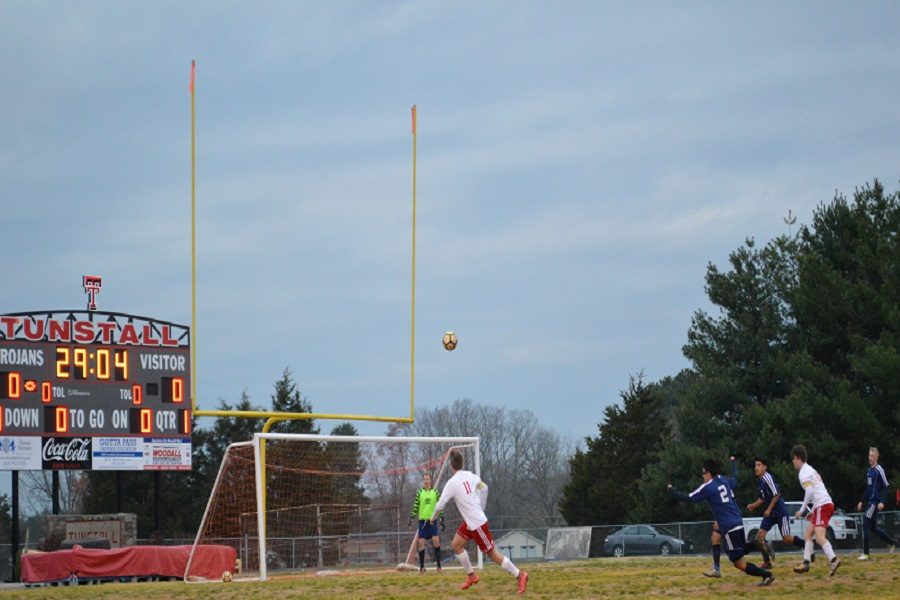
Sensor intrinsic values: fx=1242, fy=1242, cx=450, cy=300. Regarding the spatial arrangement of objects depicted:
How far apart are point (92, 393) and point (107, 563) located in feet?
17.5

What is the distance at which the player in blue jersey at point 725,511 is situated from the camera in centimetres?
1825

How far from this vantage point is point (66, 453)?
35.9 metres

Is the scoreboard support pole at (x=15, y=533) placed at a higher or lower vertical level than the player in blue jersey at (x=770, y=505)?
lower

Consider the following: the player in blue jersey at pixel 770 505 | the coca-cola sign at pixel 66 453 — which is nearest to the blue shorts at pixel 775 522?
the player in blue jersey at pixel 770 505

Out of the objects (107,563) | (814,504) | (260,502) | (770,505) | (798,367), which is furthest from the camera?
(798,367)

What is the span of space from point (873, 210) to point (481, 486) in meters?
37.6

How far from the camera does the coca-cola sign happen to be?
35.5m

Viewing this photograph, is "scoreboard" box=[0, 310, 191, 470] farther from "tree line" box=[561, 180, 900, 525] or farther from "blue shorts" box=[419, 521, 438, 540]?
"tree line" box=[561, 180, 900, 525]

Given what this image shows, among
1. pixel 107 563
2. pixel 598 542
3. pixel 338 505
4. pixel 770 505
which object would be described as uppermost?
pixel 770 505

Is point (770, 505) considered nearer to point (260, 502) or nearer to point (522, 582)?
point (522, 582)

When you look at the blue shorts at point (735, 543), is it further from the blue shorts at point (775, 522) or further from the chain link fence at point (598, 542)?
the chain link fence at point (598, 542)

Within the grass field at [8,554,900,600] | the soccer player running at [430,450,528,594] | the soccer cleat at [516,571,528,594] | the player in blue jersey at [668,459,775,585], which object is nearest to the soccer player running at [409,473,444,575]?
the grass field at [8,554,900,600]

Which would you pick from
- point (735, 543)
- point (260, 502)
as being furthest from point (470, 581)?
point (260, 502)

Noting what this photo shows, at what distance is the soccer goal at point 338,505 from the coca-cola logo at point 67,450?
615 centimetres
